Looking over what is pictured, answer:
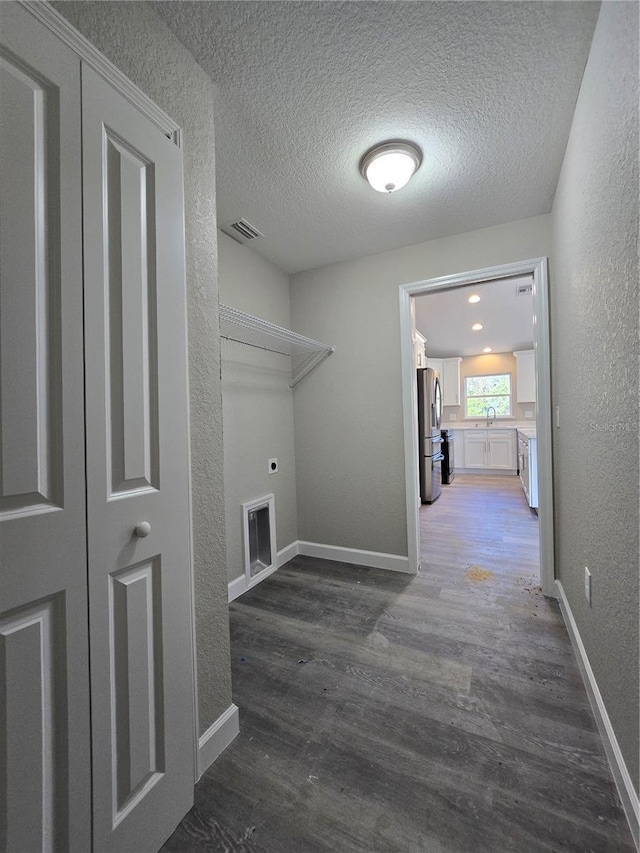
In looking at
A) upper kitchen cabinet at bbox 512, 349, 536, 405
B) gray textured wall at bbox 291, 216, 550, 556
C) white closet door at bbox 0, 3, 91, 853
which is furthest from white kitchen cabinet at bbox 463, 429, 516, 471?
white closet door at bbox 0, 3, 91, 853

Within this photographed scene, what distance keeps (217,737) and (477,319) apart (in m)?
5.27

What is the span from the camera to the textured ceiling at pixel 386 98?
3.58 feet

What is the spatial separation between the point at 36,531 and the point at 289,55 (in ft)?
5.55

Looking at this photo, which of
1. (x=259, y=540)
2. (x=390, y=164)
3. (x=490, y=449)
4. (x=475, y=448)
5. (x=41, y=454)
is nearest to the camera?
(x=41, y=454)

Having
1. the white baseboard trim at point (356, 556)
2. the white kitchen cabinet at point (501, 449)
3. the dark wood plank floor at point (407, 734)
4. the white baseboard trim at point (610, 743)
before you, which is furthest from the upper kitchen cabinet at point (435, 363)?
the white baseboard trim at point (610, 743)

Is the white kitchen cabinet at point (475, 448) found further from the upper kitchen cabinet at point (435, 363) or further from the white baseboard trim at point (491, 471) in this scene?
the upper kitchen cabinet at point (435, 363)

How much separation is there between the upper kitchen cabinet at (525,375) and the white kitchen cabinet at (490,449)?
74cm

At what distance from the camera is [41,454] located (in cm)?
71

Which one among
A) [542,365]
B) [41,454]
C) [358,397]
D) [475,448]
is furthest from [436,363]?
[41,454]

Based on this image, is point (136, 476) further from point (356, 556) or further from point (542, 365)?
point (542, 365)

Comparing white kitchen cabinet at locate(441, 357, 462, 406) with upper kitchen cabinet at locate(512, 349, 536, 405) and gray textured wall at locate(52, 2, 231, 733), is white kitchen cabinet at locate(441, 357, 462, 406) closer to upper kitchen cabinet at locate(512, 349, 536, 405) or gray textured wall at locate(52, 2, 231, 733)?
upper kitchen cabinet at locate(512, 349, 536, 405)

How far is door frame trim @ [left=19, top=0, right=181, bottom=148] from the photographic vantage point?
0.73 meters

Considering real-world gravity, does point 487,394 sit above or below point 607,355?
above

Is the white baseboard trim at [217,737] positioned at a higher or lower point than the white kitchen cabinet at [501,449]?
lower
